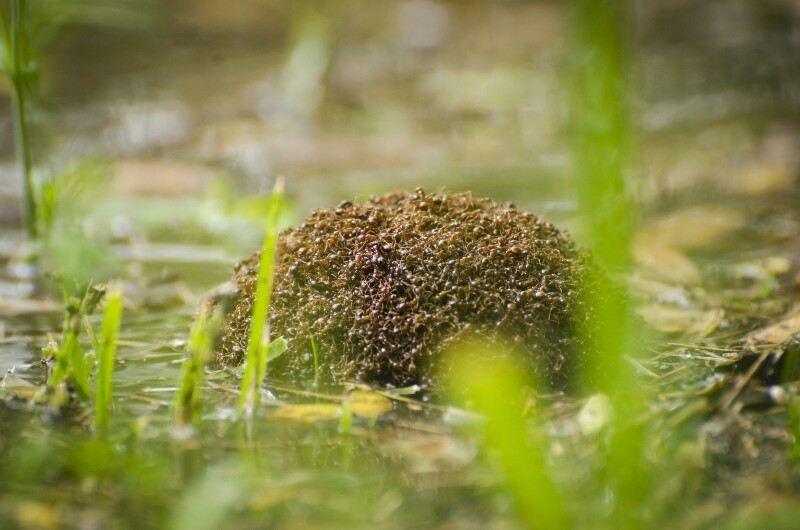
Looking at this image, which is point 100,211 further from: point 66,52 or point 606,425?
point 66,52

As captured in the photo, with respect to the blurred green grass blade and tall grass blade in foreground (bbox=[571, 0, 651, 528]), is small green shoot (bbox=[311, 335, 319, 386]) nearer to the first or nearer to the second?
the blurred green grass blade

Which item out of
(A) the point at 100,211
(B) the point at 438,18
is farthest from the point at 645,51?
(A) the point at 100,211

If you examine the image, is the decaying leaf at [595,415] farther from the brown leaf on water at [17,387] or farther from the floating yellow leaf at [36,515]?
the brown leaf on water at [17,387]

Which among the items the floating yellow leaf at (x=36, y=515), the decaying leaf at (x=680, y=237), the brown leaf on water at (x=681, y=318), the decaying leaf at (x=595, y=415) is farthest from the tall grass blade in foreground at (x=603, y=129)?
the decaying leaf at (x=680, y=237)

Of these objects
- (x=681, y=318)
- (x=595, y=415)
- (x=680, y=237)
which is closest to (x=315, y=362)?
(x=595, y=415)

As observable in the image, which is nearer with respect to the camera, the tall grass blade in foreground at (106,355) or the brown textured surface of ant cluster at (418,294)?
the tall grass blade in foreground at (106,355)
